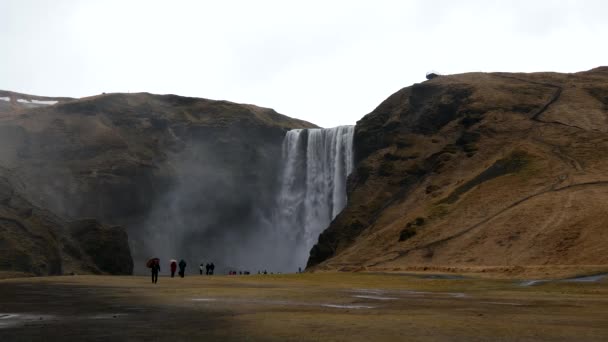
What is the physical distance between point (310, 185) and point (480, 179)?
34.0 metres

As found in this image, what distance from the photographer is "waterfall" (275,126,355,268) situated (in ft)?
296

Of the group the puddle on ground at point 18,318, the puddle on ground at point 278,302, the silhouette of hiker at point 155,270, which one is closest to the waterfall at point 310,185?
the silhouette of hiker at point 155,270

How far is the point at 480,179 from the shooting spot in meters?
64.3

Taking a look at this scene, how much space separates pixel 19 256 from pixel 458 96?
173 ft

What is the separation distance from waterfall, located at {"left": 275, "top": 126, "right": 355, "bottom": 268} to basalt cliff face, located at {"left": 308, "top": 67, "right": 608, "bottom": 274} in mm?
4130

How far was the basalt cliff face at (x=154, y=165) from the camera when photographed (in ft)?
327

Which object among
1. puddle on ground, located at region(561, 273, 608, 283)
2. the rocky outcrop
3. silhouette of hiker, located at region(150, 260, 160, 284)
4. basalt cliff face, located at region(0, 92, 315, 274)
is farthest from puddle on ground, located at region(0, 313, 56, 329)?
basalt cliff face, located at region(0, 92, 315, 274)

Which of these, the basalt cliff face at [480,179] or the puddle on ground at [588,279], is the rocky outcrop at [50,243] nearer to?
the basalt cliff face at [480,179]

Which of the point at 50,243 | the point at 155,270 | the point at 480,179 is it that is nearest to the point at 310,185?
the point at 480,179

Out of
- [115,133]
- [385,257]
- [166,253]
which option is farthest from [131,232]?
[385,257]

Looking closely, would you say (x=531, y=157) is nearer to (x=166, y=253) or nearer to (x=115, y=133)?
(x=166, y=253)

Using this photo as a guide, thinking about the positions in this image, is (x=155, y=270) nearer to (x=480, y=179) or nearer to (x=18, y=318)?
(x=18, y=318)

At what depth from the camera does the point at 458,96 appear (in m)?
83.1

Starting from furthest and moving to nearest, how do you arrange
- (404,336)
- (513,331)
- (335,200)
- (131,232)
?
(131,232) → (335,200) → (513,331) → (404,336)
